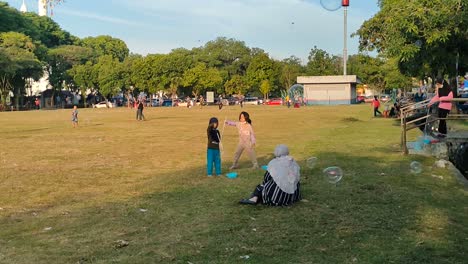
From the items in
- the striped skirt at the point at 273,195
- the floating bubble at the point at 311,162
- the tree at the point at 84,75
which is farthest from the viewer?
the tree at the point at 84,75

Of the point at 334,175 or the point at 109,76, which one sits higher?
the point at 109,76

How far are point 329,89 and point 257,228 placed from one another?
72.7 metres

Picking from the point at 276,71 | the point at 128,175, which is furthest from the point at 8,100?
the point at 128,175

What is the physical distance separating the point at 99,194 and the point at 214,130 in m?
2.96

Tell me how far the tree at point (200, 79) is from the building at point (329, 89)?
71.9 feet

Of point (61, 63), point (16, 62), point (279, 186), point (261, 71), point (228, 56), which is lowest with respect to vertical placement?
point (279, 186)

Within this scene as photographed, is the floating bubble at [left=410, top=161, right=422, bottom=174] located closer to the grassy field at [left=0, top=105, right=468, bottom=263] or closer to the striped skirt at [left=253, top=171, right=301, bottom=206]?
the grassy field at [left=0, top=105, right=468, bottom=263]

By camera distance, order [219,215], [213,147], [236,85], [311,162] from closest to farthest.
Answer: [219,215] → [213,147] → [311,162] → [236,85]

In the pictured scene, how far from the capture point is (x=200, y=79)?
95625 millimetres

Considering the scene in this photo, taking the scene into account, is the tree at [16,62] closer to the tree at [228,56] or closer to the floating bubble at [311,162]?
the tree at [228,56]

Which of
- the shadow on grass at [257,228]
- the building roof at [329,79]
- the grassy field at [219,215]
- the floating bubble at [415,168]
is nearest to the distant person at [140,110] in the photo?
the grassy field at [219,215]

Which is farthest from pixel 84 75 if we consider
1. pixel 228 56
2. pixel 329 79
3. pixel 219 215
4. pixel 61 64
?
pixel 219 215

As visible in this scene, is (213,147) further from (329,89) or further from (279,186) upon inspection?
(329,89)

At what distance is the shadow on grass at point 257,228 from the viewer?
19.9ft
